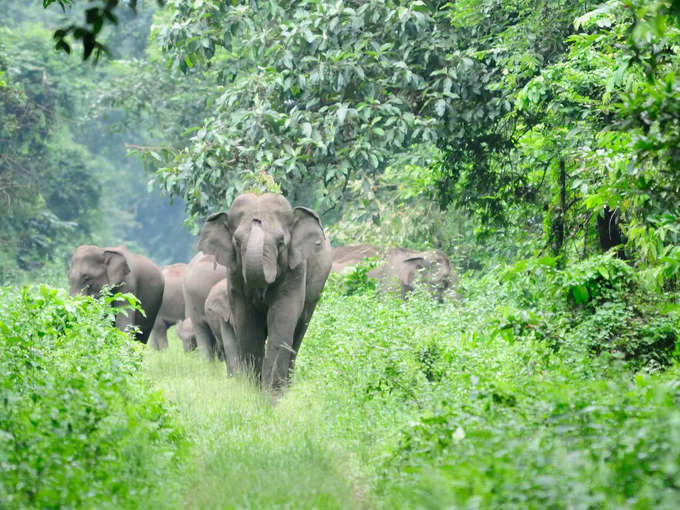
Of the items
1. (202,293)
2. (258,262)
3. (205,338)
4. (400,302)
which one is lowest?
(205,338)

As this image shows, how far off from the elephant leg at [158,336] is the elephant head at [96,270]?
17.4ft

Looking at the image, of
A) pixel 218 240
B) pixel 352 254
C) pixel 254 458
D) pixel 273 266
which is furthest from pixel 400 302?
pixel 352 254

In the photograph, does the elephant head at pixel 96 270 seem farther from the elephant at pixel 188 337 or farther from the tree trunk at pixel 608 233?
the tree trunk at pixel 608 233

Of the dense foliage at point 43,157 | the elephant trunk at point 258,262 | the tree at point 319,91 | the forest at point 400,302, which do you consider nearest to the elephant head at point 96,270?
the forest at point 400,302

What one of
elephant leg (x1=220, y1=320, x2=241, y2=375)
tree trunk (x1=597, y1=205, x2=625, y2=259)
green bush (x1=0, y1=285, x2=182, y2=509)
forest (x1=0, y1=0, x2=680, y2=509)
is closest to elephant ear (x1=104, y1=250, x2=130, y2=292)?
forest (x1=0, y1=0, x2=680, y2=509)

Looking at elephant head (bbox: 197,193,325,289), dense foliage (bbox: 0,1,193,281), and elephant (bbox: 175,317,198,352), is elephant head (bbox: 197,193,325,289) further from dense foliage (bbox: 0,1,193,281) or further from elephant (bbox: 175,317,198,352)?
dense foliage (bbox: 0,1,193,281)

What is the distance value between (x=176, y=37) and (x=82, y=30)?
10254mm

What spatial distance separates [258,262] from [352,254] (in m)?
11.3

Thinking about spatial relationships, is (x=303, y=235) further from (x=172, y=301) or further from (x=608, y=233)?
(x=172, y=301)

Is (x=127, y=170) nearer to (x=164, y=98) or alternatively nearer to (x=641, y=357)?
(x=164, y=98)

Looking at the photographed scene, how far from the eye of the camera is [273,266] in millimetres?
10203

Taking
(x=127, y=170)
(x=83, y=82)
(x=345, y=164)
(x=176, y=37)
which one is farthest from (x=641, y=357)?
(x=127, y=170)

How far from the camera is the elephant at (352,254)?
66.6 ft

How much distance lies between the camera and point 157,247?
60156 millimetres
